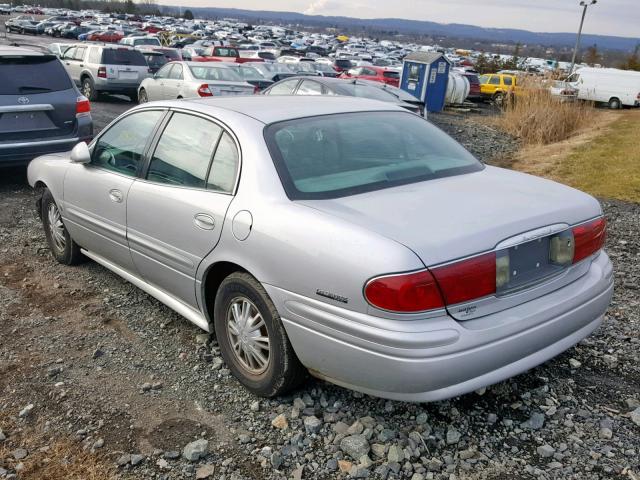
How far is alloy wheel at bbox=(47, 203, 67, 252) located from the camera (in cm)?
506

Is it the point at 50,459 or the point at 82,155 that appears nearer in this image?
the point at 50,459

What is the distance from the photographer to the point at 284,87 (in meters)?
13.1

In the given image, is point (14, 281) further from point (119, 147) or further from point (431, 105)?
point (431, 105)

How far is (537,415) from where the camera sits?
10.0ft

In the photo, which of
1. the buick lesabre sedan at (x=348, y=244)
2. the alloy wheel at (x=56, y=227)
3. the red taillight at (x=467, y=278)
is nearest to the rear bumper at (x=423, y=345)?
the buick lesabre sedan at (x=348, y=244)

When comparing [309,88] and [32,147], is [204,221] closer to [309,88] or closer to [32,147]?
Answer: [32,147]

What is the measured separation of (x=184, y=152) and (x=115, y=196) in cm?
76

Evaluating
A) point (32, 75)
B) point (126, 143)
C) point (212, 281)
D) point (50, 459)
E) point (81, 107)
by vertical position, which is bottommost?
point (50, 459)

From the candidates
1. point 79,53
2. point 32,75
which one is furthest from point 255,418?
point 79,53

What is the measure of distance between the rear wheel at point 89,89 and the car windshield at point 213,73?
196 inches

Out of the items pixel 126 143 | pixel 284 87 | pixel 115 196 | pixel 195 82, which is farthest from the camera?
pixel 195 82

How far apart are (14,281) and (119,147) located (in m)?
1.62

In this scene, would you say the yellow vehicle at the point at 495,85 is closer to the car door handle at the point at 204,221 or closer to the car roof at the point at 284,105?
the car roof at the point at 284,105

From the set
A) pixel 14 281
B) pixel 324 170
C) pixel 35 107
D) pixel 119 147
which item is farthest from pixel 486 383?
pixel 35 107
